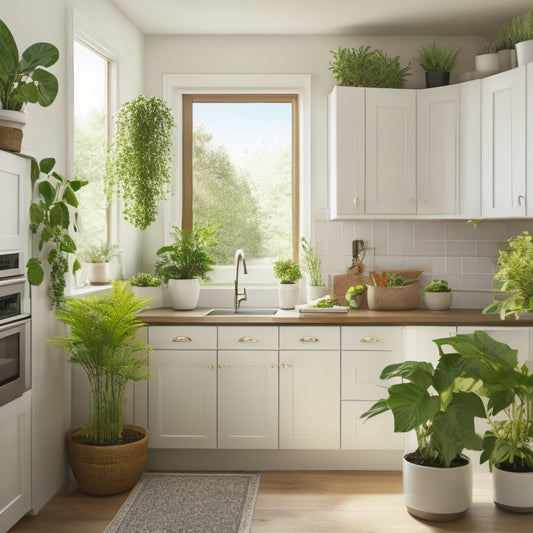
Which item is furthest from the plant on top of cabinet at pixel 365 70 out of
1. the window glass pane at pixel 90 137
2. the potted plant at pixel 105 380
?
the potted plant at pixel 105 380

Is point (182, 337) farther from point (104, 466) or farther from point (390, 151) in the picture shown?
point (390, 151)

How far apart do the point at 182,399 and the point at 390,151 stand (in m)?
2.04

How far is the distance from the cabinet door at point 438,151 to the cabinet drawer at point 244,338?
1.31 metres

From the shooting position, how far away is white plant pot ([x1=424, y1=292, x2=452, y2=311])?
176 inches

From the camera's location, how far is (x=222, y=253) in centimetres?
494

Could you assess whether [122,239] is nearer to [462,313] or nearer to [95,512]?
[95,512]

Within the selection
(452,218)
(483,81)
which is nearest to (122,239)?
(452,218)

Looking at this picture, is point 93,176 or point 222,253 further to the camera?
point 222,253

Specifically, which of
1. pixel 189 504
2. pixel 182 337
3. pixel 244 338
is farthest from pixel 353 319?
pixel 189 504

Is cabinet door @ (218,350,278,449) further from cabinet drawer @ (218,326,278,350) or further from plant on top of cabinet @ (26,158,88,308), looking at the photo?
plant on top of cabinet @ (26,158,88,308)

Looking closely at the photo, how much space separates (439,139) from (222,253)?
5.52 feet

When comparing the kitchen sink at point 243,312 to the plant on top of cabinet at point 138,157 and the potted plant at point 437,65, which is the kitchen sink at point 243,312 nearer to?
the plant on top of cabinet at point 138,157

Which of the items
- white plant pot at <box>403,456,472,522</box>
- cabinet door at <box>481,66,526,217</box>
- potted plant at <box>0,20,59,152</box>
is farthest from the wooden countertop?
potted plant at <box>0,20,59,152</box>

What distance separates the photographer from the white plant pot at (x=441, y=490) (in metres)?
3.14
